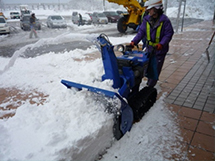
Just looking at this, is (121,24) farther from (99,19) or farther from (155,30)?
(155,30)

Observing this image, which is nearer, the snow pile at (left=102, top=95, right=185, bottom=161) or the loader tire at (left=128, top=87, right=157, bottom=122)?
the snow pile at (left=102, top=95, right=185, bottom=161)

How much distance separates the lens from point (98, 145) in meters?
2.18

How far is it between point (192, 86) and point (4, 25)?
1464 centimetres

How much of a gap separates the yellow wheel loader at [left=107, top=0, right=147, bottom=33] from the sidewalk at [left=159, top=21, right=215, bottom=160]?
20.7ft

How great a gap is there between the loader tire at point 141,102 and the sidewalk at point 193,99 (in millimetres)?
429

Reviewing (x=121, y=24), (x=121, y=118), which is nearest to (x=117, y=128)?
(x=121, y=118)

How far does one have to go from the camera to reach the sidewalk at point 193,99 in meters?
2.36

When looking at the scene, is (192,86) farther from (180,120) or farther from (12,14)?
(12,14)

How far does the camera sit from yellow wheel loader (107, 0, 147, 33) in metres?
11.1

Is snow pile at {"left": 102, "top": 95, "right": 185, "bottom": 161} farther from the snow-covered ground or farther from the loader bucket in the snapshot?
the loader bucket

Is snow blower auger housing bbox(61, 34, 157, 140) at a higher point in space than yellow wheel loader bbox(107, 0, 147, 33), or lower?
lower

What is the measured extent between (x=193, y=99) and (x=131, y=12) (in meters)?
10.0

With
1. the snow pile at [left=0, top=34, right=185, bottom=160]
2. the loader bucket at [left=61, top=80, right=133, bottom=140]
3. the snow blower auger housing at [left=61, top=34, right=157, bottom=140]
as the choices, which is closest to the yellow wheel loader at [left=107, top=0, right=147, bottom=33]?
the snow blower auger housing at [left=61, top=34, right=157, bottom=140]

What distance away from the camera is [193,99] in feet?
11.5
